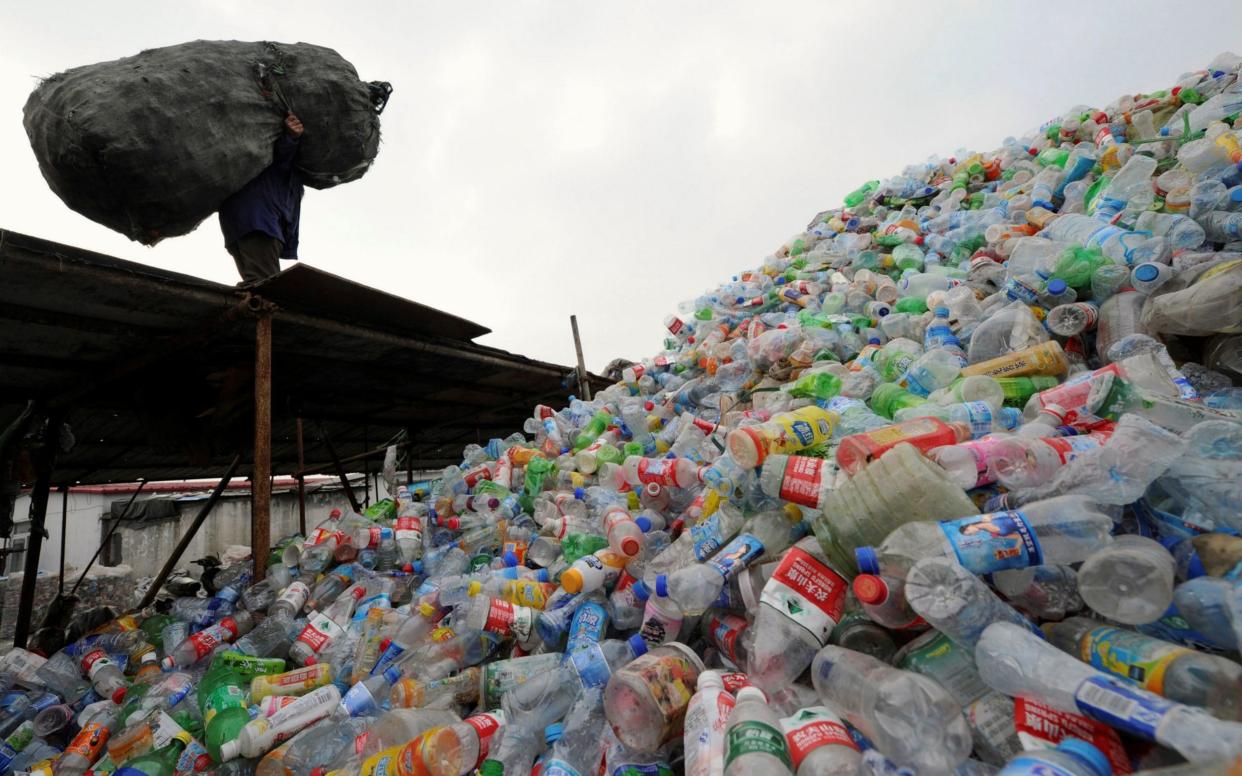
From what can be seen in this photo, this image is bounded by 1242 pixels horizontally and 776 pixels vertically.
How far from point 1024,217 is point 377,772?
15.4 feet

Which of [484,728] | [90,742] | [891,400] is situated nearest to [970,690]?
[484,728]

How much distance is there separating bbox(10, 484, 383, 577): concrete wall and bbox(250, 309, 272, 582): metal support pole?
10705 millimetres

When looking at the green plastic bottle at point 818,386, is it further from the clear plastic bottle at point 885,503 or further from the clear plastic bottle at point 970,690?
the clear plastic bottle at point 970,690

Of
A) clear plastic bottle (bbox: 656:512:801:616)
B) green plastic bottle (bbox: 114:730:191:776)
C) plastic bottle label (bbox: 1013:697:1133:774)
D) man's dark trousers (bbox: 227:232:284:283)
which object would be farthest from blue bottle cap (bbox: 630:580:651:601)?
man's dark trousers (bbox: 227:232:284:283)

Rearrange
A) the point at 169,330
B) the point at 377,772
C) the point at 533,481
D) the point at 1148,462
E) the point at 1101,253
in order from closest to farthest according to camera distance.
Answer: the point at 1148,462
the point at 377,772
the point at 1101,253
the point at 169,330
the point at 533,481

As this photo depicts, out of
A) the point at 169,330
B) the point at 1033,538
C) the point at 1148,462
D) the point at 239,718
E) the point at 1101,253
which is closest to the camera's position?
the point at 1033,538

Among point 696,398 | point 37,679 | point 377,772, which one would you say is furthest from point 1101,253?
point 37,679

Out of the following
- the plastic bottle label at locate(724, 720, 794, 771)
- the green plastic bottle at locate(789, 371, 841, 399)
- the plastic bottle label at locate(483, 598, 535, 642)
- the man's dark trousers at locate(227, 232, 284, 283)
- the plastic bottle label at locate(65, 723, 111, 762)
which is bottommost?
the plastic bottle label at locate(65, 723, 111, 762)

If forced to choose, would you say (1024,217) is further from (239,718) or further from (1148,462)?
(239,718)

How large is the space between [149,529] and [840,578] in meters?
15.9

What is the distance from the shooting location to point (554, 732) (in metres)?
1.65

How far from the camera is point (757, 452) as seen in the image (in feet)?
6.29

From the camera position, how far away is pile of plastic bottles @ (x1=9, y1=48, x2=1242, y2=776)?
112 cm

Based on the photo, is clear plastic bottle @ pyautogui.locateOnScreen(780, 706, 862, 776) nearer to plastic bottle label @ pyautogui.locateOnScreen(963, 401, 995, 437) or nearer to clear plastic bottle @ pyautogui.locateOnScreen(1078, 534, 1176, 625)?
clear plastic bottle @ pyautogui.locateOnScreen(1078, 534, 1176, 625)
